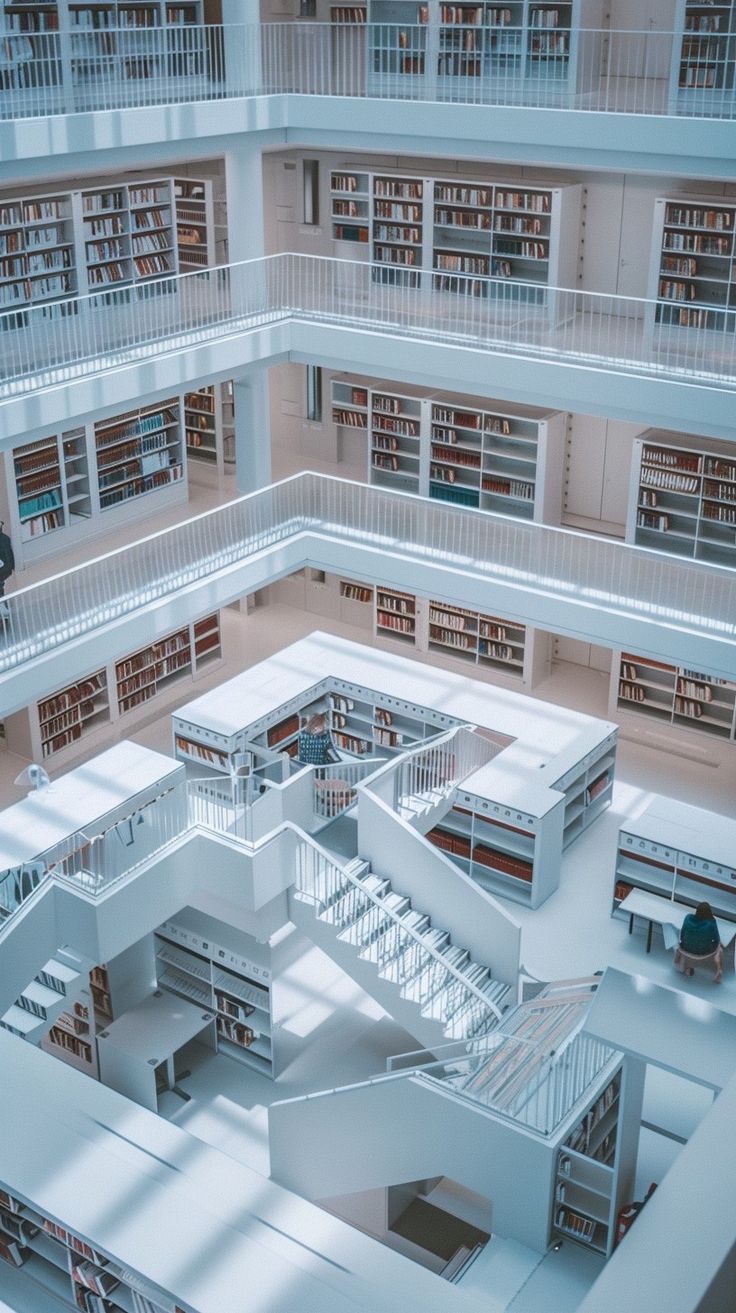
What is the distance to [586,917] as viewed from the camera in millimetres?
11219

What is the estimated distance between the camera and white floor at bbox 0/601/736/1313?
7992 mm

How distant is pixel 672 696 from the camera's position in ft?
45.2

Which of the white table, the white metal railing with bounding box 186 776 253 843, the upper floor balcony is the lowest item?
the white table

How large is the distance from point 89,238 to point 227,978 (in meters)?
8.12

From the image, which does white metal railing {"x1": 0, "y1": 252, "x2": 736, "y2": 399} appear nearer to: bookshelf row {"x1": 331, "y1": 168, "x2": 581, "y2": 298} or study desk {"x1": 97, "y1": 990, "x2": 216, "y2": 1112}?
bookshelf row {"x1": 331, "y1": 168, "x2": 581, "y2": 298}

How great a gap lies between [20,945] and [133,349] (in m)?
5.62

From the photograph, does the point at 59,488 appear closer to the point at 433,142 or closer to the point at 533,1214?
the point at 433,142

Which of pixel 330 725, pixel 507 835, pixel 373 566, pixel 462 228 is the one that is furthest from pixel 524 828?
pixel 462 228

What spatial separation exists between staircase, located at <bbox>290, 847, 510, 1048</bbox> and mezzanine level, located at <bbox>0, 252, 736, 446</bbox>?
15.3 ft

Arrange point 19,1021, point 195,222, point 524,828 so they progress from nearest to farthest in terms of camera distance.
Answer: point 19,1021 → point 524,828 → point 195,222

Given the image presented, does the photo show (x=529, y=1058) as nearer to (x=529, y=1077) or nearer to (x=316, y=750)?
(x=529, y=1077)

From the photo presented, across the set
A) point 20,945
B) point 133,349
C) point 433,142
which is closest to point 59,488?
point 133,349

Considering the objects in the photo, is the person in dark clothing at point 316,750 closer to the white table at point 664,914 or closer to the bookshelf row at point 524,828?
the bookshelf row at point 524,828

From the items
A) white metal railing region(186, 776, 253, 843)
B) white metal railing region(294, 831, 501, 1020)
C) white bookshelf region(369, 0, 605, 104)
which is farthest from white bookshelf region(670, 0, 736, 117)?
white metal railing region(294, 831, 501, 1020)
